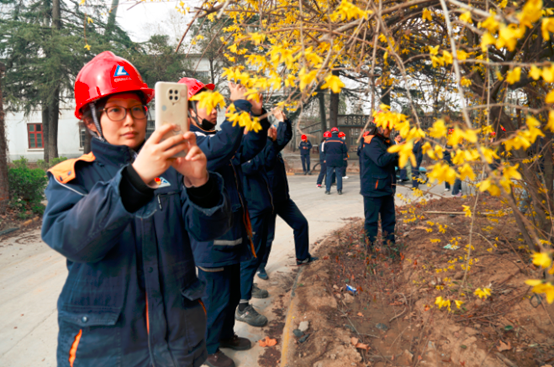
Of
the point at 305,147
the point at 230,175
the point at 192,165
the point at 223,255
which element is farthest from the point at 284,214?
the point at 305,147

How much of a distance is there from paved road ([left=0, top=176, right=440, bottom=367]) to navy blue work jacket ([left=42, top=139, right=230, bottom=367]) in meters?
1.82

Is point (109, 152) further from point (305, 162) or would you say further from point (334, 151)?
point (305, 162)

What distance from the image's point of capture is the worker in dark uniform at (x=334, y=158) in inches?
466

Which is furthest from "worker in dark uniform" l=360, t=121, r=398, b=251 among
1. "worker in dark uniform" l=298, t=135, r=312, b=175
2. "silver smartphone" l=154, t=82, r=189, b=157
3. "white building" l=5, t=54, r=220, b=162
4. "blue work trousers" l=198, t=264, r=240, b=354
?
"white building" l=5, t=54, r=220, b=162

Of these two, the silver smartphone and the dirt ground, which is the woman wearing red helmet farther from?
the dirt ground

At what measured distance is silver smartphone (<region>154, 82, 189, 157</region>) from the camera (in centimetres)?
143

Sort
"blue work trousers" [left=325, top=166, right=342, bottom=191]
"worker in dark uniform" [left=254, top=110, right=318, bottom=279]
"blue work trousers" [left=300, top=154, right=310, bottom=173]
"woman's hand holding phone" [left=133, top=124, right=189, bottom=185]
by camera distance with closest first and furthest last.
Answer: "woman's hand holding phone" [left=133, top=124, right=189, bottom=185]
"worker in dark uniform" [left=254, top=110, right=318, bottom=279]
"blue work trousers" [left=325, top=166, right=342, bottom=191]
"blue work trousers" [left=300, top=154, right=310, bottom=173]

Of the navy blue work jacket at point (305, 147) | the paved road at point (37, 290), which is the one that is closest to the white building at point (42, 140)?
the navy blue work jacket at point (305, 147)

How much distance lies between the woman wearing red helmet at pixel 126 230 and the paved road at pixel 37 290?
186 centimetres

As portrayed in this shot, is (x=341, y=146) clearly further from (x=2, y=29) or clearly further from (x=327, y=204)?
(x=2, y=29)

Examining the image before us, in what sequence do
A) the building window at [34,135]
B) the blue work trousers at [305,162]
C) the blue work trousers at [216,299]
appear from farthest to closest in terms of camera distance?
the building window at [34,135], the blue work trousers at [305,162], the blue work trousers at [216,299]

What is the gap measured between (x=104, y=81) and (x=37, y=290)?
422 cm

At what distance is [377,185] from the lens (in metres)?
5.29

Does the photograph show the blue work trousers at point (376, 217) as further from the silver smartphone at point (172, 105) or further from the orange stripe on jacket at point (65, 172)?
the orange stripe on jacket at point (65, 172)
